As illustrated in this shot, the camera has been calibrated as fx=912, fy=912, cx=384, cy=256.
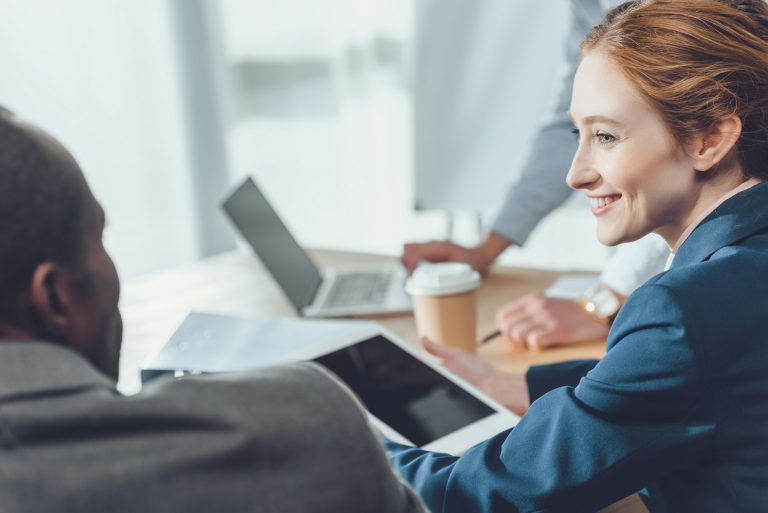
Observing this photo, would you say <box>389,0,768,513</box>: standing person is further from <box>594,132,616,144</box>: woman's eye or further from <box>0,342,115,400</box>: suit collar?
<box>0,342,115,400</box>: suit collar

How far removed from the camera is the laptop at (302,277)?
1.63 metres

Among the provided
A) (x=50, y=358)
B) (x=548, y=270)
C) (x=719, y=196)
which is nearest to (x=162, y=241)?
(x=548, y=270)

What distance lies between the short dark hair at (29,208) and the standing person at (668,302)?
0.50m

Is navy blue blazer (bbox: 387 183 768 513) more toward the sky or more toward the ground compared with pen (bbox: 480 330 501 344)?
more toward the sky

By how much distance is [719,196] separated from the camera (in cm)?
99

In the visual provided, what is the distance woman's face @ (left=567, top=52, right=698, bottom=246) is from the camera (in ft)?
3.20

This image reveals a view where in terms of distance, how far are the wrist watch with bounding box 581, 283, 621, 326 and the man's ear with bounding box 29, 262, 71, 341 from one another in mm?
1064

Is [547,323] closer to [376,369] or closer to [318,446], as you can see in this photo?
[376,369]

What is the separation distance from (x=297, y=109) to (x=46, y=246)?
328 cm

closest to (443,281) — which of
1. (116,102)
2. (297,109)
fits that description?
(116,102)

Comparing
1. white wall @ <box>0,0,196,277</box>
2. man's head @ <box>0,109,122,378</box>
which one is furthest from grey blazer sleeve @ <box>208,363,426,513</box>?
white wall @ <box>0,0,196,277</box>

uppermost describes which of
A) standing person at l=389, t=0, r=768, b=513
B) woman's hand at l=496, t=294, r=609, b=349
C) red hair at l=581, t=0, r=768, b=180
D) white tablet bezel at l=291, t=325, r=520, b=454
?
red hair at l=581, t=0, r=768, b=180

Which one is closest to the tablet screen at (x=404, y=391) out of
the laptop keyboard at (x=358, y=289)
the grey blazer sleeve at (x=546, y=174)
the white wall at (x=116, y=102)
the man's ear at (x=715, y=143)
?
the man's ear at (x=715, y=143)

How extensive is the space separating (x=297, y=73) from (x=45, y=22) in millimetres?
1191
